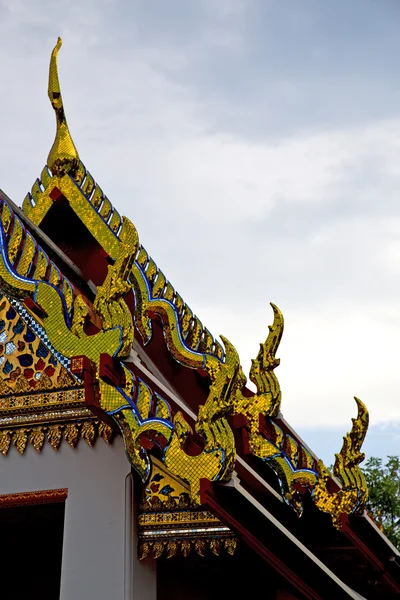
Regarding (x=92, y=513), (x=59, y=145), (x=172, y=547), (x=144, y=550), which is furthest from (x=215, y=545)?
(x=59, y=145)

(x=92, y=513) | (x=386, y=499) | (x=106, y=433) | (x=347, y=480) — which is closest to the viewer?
(x=92, y=513)

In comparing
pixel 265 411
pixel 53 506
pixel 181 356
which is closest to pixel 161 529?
pixel 53 506

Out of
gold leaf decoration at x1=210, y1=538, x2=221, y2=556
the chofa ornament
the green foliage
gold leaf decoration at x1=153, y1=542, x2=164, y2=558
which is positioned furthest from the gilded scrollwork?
the green foliage

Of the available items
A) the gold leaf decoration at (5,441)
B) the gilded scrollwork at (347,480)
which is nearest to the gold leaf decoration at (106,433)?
the gold leaf decoration at (5,441)

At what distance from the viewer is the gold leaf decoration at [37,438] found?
4352 mm

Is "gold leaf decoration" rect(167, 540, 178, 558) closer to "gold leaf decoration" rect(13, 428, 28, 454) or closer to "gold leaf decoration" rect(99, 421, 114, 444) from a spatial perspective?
"gold leaf decoration" rect(99, 421, 114, 444)

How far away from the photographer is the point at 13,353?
15.0ft

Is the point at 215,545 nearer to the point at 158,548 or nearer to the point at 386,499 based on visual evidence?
the point at 158,548

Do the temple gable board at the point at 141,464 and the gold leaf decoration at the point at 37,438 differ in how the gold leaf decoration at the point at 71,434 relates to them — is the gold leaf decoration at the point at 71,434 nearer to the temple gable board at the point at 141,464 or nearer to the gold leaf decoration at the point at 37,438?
the temple gable board at the point at 141,464

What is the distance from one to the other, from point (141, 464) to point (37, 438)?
2.38ft

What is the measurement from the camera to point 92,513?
4125 millimetres

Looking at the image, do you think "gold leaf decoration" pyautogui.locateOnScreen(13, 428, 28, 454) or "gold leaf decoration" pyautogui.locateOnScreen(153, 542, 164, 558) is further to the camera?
"gold leaf decoration" pyautogui.locateOnScreen(13, 428, 28, 454)

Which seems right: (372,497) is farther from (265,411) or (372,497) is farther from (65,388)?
(65,388)

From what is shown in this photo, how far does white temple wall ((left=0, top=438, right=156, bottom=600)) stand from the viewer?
13.0ft
